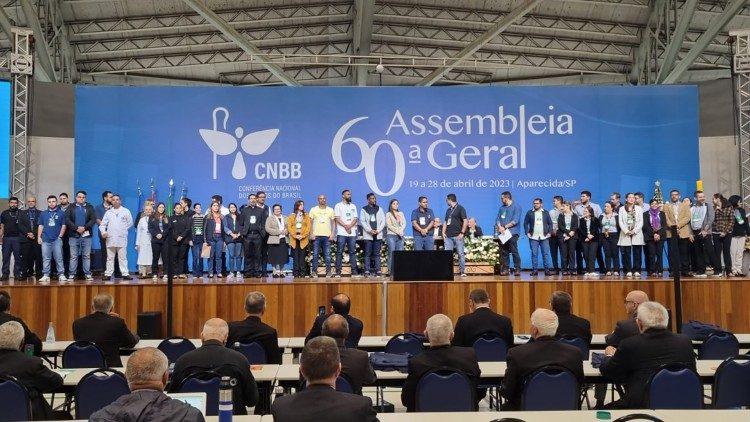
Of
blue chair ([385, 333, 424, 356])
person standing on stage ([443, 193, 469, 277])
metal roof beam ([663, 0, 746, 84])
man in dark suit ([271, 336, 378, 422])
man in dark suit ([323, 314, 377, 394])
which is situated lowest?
blue chair ([385, 333, 424, 356])

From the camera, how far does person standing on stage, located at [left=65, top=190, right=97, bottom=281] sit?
40.5 feet

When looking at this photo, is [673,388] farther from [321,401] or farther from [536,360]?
[321,401]

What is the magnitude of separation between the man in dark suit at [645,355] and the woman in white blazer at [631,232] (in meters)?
8.46

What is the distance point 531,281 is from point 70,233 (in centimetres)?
851

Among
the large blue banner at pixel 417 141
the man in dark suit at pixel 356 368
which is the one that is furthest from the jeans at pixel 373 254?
the man in dark suit at pixel 356 368

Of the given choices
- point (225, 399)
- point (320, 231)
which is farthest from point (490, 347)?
point (320, 231)

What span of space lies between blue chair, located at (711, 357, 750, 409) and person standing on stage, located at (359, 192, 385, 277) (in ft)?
29.5

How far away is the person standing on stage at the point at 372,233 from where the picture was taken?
13.4 metres

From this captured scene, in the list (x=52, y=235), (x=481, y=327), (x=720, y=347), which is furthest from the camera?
(x=52, y=235)

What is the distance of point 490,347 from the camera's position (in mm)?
6152

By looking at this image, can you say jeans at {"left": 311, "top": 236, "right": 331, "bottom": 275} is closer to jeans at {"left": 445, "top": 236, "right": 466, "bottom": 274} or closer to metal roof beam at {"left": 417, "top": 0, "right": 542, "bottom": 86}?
jeans at {"left": 445, "top": 236, "right": 466, "bottom": 274}

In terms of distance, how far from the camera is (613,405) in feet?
15.7

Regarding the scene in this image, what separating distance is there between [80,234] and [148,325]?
3.54 meters

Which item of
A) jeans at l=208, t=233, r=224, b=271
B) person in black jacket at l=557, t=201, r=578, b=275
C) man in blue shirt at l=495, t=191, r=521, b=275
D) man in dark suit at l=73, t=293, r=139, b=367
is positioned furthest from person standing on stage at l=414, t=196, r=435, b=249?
man in dark suit at l=73, t=293, r=139, b=367
